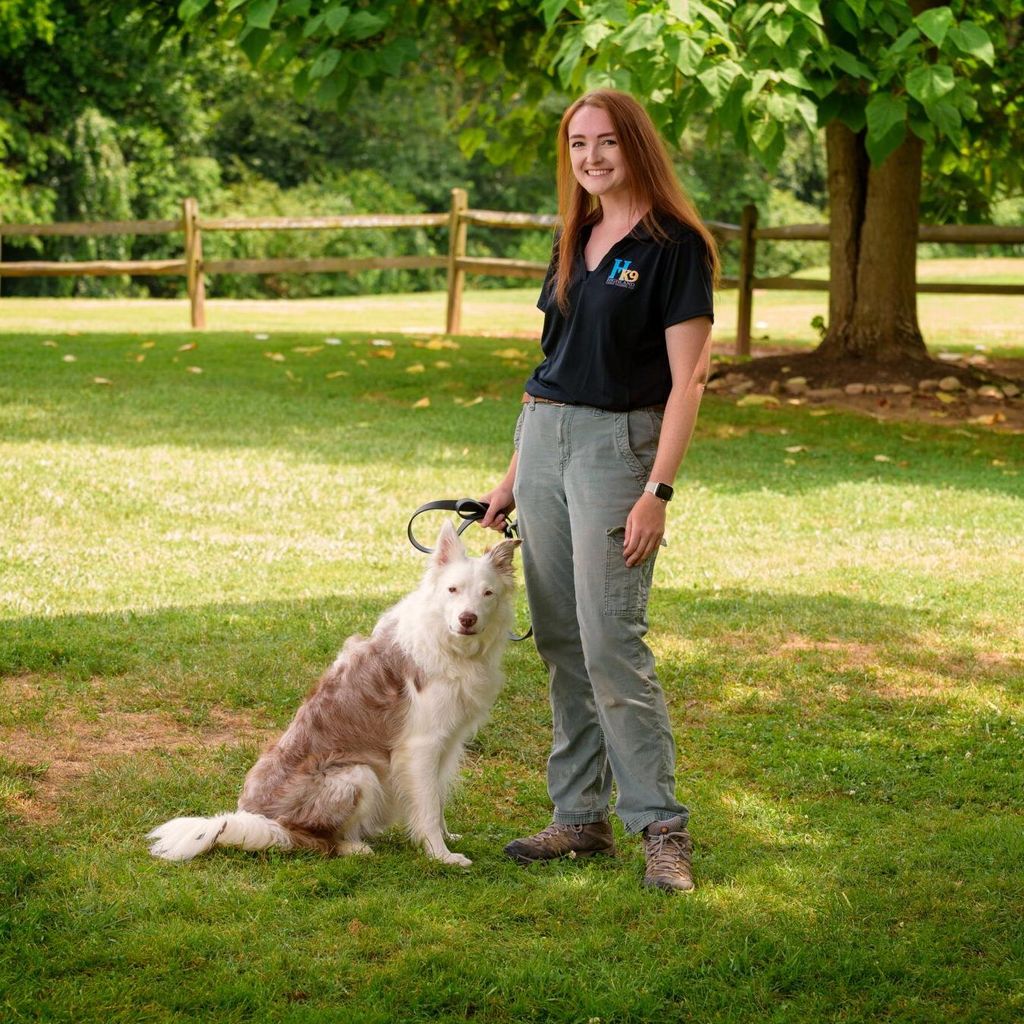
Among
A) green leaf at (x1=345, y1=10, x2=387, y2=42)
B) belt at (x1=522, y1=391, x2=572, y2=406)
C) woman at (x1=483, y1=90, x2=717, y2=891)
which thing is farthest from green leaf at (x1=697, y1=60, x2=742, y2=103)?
belt at (x1=522, y1=391, x2=572, y2=406)

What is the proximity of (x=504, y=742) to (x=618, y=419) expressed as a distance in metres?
2.03

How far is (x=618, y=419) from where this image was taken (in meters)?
3.99

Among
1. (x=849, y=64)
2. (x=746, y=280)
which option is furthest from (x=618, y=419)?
(x=746, y=280)

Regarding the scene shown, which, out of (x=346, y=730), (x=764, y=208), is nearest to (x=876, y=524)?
(x=346, y=730)

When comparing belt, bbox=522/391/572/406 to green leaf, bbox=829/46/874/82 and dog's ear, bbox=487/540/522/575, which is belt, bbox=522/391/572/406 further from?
green leaf, bbox=829/46/874/82

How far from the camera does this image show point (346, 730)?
14.6 feet

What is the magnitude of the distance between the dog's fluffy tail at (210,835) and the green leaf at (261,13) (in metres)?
6.26

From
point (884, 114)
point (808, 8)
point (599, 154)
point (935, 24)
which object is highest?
point (808, 8)

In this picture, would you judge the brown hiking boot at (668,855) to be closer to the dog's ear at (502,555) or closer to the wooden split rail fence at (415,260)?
the dog's ear at (502,555)

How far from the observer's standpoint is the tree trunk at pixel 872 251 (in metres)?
13.8

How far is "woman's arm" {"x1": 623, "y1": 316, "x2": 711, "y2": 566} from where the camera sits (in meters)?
3.88

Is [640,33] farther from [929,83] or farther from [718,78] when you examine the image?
[929,83]

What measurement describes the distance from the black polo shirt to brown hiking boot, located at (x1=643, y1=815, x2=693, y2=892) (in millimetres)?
1271

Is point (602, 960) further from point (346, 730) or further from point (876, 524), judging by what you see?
point (876, 524)
